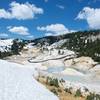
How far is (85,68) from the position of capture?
12081cm

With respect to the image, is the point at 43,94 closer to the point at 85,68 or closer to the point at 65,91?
the point at 65,91

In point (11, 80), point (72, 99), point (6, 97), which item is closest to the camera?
point (6, 97)

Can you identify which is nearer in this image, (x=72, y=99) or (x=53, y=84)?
(x=72, y=99)

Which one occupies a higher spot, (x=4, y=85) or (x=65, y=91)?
(x=4, y=85)

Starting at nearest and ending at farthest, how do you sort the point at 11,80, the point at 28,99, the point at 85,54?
the point at 28,99 → the point at 11,80 → the point at 85,54

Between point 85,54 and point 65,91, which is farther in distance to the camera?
point 85,54

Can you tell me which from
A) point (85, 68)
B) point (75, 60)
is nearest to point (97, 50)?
point (75, 60)

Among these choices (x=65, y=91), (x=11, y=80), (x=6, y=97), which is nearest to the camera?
(x=6, y=97)

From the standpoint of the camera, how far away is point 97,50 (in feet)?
515

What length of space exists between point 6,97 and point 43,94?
12.5 ft

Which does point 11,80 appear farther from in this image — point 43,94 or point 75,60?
point 75,60

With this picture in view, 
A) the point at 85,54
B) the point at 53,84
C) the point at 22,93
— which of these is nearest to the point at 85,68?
the point at 85,54

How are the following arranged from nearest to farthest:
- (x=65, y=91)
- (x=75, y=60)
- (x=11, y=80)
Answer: (x=11, y=80) → (x=65, y=91) → (x=75, y=60)

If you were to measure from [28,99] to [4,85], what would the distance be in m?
1.09
